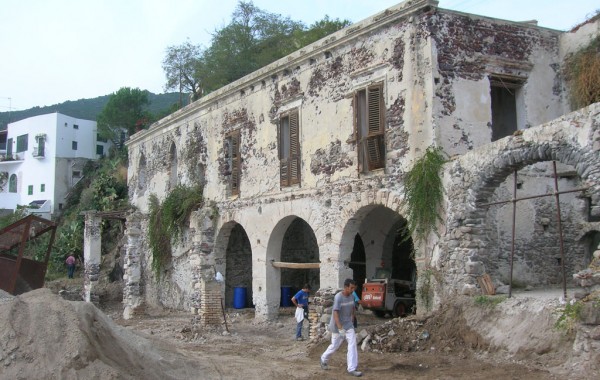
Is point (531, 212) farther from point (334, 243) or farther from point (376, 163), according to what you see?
point (334, 243)

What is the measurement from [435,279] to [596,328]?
4254 mm

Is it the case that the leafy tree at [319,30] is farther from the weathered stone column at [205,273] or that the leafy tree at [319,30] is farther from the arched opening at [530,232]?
the arched opening at [530,232]

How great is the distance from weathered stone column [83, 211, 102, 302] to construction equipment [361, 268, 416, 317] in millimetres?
13745

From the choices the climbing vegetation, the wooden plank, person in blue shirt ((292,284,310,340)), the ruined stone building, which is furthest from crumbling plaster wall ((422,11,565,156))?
the wooden plank

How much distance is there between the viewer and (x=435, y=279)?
12.6 m

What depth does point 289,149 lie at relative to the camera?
17.3 meters

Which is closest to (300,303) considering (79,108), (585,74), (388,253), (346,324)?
(388,253)

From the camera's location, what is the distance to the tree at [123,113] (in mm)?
46062

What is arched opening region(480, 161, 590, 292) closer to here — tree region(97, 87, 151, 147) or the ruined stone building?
the ruined stone building

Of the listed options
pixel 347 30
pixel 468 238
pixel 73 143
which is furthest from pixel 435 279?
pixel 73 143

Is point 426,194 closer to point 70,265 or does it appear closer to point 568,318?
point 568,318

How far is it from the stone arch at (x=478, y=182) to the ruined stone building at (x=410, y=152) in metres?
0.03

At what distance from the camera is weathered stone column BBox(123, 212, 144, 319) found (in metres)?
→ 23.9

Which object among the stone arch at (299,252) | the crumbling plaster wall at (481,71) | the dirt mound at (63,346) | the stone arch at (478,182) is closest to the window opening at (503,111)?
the crumbling plaster wall at (481,71)
